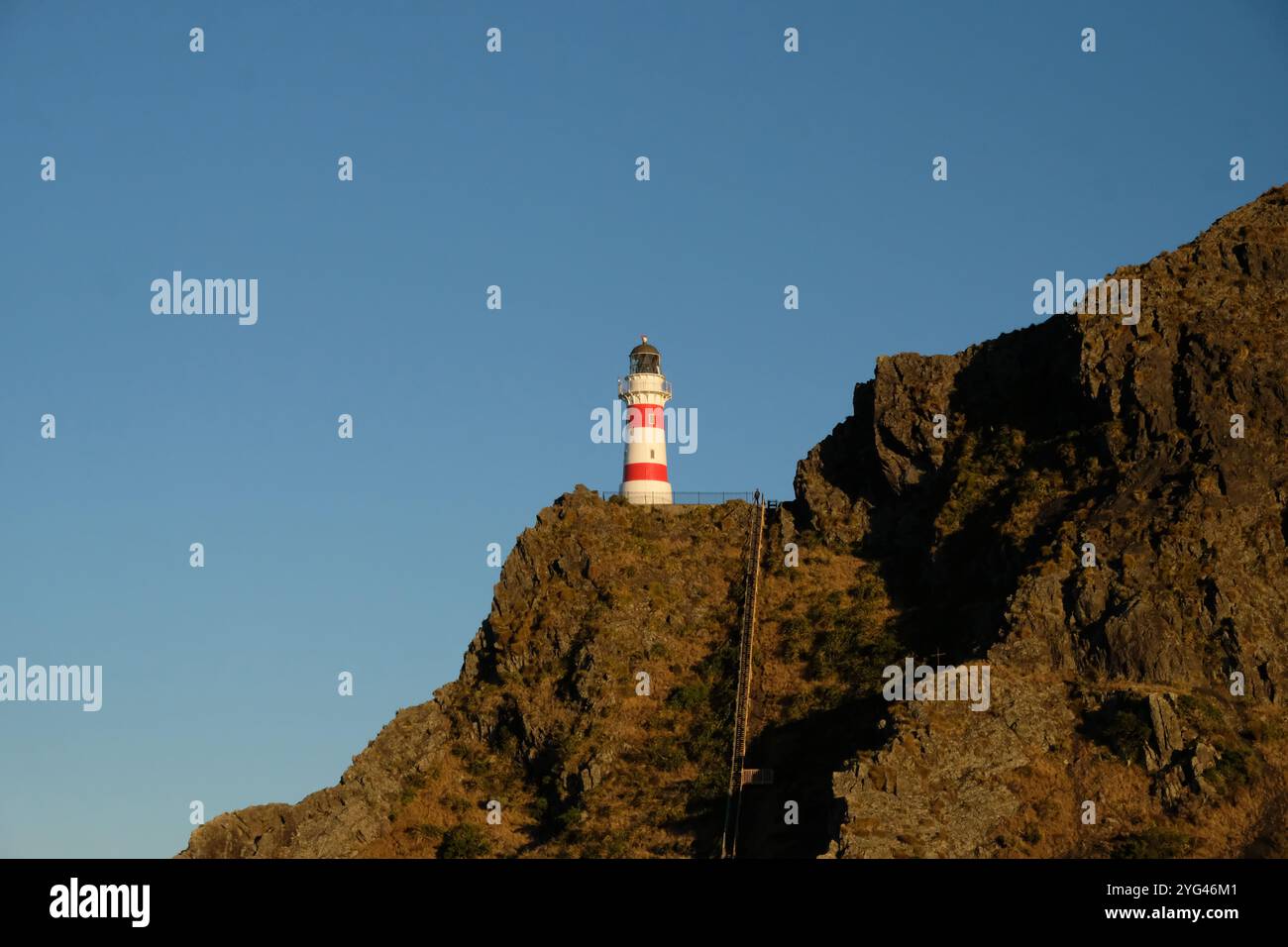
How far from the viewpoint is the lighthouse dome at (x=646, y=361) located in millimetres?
132250

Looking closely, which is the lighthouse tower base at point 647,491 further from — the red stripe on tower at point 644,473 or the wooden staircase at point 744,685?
the wooden staircase at point 744,685

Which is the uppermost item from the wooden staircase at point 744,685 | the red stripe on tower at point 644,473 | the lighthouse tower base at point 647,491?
the red stripe on tower at point 644,473

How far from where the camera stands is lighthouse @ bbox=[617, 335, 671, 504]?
414 feet

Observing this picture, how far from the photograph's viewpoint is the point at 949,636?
10338 cm

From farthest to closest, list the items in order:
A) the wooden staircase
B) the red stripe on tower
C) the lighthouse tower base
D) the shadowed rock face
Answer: the red stripe on tower, the lighthouse tower base, the wooden staircase, the shadowed rock face

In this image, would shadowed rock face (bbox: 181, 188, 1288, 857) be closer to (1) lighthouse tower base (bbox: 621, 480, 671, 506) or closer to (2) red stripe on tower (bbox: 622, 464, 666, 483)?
(1) lighthouse tower base (bbox: 621, 480, 671, 506)

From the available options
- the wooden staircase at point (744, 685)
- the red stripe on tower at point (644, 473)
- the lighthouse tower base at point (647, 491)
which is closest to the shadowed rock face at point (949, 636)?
the wooden staircase at point (744, 685)

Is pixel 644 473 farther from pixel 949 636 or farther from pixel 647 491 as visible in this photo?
pixel 949 636

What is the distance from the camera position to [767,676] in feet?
346

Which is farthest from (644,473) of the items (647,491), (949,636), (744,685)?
(949,636)

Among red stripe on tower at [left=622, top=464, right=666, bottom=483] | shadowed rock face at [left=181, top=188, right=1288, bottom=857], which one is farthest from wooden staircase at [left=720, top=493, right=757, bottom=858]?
red stripe on tower at [left=622, top=464, right=666, bottom=483]

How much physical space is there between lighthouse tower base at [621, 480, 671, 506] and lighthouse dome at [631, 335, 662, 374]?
27.9ft

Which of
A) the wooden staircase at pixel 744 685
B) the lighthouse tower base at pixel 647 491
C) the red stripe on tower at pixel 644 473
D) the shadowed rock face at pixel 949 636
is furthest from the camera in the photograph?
the red stripe on tower at pixel 644 473

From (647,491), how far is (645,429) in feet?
16.3
